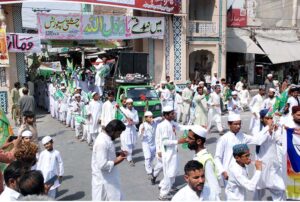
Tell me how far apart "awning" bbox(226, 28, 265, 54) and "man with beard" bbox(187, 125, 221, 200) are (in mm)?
18480

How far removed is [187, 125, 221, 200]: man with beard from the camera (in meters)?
3.95

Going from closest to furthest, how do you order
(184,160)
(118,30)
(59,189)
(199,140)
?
(199,140) → (59,189) → (184,160) → (118,30)

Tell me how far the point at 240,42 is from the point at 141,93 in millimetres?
11264

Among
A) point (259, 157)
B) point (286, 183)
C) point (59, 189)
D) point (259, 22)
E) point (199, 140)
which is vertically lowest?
point (59, 189)

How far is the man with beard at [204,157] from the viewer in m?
3.95

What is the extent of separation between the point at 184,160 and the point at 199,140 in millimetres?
4769

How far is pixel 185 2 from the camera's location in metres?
18.5

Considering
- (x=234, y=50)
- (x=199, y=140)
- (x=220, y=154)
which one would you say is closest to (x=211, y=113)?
(x=220, y=154)

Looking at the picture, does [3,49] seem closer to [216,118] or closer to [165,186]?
[216,118]

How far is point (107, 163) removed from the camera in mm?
4844

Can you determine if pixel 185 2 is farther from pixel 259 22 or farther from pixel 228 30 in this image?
pixel 259 22

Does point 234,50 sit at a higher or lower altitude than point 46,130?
higher

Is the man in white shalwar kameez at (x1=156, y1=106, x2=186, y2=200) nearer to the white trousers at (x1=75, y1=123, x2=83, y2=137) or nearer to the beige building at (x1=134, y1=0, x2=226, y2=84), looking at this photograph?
the white trousers at (x1=75, y1=123, x2=83, y2=137)

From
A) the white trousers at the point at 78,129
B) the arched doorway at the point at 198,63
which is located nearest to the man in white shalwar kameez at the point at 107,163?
the white trousers at the point at 78,129
